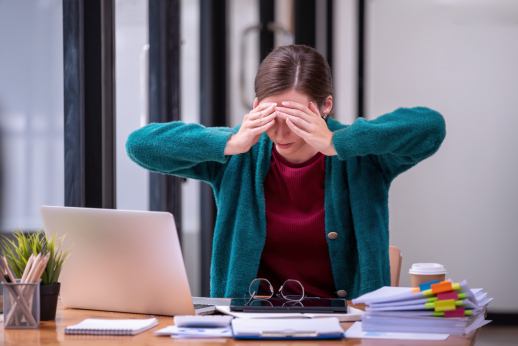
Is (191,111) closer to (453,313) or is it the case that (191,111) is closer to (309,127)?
(309,127)

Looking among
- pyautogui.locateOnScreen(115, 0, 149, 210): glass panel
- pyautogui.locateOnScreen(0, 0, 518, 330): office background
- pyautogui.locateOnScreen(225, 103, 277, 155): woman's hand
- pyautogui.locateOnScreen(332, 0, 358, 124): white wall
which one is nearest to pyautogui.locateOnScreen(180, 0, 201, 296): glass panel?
pyautogui.locateOnScreen(0, 0, 518, 330): office background

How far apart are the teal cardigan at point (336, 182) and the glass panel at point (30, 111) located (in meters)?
0.26

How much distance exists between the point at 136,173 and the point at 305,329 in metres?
Result: 1.65

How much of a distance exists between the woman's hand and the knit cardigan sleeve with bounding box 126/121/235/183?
36 millimetres

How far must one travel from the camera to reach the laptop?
105 centimetres

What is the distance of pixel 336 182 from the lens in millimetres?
1562

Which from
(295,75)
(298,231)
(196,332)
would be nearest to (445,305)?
(196,332)

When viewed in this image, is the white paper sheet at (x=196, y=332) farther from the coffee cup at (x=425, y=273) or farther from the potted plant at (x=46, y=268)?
the coffee cup at (x=425, y=273)

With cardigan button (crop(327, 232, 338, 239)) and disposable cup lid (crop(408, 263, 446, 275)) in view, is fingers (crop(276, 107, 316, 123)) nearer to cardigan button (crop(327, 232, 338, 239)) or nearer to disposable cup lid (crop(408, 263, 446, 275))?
cardigan button (crop(327, 232, 338, 239))

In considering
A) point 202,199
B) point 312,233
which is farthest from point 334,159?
point 202,199

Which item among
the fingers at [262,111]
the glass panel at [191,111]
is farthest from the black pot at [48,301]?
the glass panel at [191,111]

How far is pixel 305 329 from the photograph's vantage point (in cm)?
92

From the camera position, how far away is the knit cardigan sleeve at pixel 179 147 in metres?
1.51

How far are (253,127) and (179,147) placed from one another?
211mm
